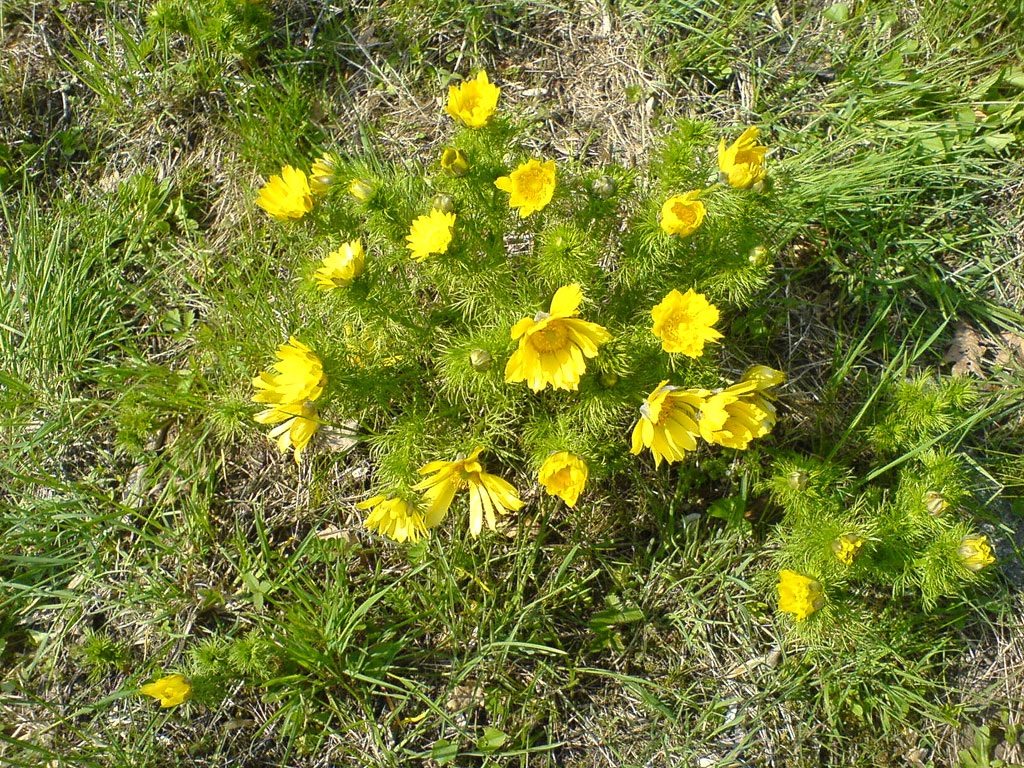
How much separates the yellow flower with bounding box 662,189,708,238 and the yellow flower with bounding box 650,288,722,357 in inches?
6.5

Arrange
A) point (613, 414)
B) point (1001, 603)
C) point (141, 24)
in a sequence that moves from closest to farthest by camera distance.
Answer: point (613, 414), point (1001, 603), point (141, 24)

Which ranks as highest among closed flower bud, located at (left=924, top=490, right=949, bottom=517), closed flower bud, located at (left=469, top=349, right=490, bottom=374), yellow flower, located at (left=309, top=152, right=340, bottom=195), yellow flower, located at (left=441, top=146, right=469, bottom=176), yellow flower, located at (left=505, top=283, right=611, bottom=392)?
yellow flower, located at (left=441, top=146, right=469, bottom=176)

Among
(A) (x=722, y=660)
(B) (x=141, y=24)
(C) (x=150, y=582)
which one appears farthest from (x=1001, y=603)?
(B) (x=141, y=24)

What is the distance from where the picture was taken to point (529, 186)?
6.49 ft

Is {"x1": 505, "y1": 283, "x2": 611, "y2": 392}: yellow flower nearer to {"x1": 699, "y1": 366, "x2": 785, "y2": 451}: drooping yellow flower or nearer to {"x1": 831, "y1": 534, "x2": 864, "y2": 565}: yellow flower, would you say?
{"x1": 699, "y1": 366, "x2": 785, "y2": 451}: drooping yellow flower

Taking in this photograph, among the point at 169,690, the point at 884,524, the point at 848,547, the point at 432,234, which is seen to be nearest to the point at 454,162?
the point at 432,234

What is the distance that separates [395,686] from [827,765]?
4.70 ft

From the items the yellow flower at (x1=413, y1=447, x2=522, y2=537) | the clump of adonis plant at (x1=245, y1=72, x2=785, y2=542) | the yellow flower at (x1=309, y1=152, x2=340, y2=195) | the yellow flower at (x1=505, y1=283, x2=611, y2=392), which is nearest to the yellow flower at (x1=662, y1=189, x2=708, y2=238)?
A: the clump of adonis plant at (x1=245, y1=72, x2=785, y2=542)

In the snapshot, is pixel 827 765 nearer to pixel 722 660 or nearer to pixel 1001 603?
pixel 722 660

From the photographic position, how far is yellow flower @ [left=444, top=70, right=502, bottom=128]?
81.2 inches

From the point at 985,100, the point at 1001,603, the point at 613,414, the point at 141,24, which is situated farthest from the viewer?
the point at 141,24

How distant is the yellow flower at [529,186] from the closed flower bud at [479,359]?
39cm

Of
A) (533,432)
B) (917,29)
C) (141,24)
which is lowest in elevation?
(533,432)

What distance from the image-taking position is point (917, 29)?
295 cm
